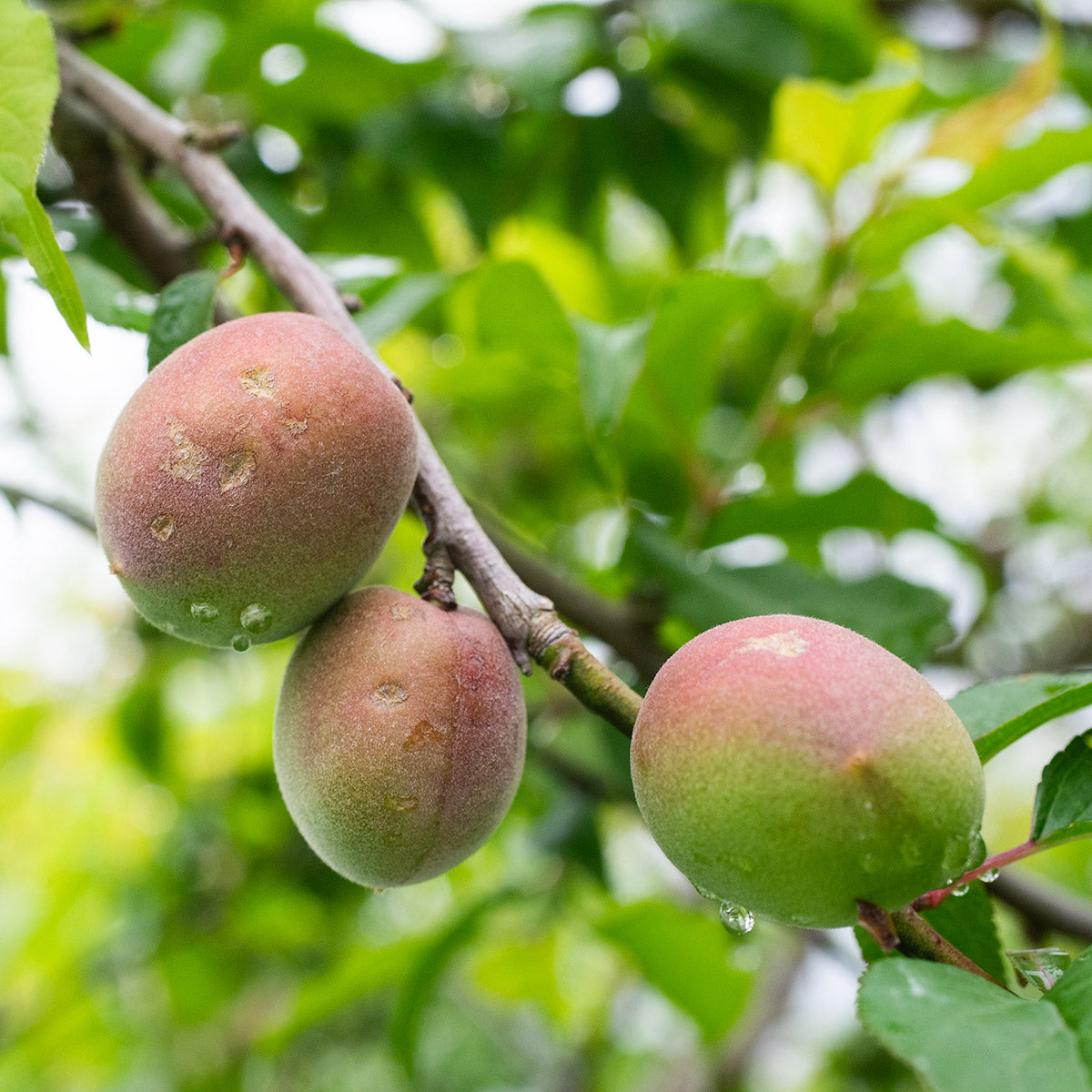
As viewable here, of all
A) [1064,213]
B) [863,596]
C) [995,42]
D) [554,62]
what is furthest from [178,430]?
[995,42]

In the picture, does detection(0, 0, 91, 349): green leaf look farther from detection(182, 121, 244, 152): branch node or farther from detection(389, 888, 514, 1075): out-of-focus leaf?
detection(389, 888, 514, 1075): out-of-focus leaf

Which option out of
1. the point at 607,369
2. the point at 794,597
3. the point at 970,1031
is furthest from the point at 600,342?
the point at 970,1031

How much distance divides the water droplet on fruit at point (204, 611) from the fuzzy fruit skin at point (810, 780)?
30 cm

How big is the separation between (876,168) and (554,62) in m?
0.49

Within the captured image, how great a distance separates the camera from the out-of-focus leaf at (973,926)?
2.66ft

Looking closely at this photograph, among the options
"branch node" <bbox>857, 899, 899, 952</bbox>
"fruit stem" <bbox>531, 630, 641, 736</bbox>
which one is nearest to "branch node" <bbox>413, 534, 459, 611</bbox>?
"fruit stem" <bbox>531, 630, 641, 736</bbox>

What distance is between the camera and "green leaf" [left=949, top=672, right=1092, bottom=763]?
76 centimetres

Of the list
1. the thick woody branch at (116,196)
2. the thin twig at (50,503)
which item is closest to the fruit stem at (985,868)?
the thin twig at (50,503)

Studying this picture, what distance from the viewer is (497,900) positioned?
1778 millimetres

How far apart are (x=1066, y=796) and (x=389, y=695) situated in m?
0.49

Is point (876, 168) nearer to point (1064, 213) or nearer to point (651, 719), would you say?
point (1064, 213)

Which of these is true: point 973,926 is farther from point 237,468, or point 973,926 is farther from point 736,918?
point 237,468

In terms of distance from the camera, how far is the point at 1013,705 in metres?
0.89

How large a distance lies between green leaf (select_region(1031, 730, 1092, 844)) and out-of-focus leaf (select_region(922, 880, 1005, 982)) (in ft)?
0.26
